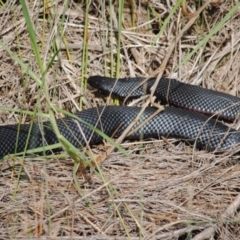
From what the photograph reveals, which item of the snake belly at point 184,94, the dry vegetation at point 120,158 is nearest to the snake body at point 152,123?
the snake belly at point 184,94

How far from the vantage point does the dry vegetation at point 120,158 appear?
3.33m

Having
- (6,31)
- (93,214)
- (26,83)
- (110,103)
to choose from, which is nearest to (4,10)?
(6,31)

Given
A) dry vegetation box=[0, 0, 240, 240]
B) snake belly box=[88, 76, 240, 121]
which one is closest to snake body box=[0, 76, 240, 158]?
snake belly box=[88, 76, 240, 121]

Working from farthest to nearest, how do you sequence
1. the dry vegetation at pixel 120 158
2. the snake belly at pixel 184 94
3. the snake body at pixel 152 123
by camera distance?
the snake belly at pixel 184 94, the snake body at pixel 152 123, the dry vegetation at pixel 120 158

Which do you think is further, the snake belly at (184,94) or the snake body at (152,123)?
the snake belly at (184,94)

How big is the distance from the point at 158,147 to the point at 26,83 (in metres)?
1.09

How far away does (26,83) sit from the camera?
473cm

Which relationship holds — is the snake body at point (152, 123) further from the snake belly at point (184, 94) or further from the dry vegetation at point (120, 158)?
the dry vegetation at point (120, 158)

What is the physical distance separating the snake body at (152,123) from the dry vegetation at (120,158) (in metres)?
0.11

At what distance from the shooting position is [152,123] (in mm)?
4598

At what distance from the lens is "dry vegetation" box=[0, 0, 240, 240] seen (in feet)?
10.9

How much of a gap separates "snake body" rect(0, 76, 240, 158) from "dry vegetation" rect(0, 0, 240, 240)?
109mm

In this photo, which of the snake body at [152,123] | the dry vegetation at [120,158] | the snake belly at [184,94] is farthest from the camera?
the snake belly at [184,94]

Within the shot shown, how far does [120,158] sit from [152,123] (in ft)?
1.88
